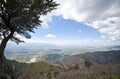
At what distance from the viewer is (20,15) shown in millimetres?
15344

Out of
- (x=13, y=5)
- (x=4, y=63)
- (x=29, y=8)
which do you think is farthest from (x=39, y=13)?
(x=4, y=63)

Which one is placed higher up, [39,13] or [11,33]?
[39,13]

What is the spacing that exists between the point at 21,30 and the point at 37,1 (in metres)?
4.12

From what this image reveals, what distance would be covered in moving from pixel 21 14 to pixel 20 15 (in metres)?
0.21

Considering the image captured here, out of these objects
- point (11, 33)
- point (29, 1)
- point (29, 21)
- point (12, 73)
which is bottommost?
point (12, 73)

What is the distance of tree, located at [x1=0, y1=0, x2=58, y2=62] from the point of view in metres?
14.3

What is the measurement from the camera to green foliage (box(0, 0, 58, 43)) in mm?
14242

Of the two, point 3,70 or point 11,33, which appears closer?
point 3,70

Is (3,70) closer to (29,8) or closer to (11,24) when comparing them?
(11,24)

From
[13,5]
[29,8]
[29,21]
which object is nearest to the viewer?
[13,5]

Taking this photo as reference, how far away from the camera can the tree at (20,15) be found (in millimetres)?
14266

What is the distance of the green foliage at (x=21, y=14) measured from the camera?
14242 millimetres

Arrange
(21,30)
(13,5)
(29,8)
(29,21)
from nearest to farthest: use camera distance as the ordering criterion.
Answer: (13,5), (29,8), (29,21), (21,30)

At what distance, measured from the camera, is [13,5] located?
13.9 m
